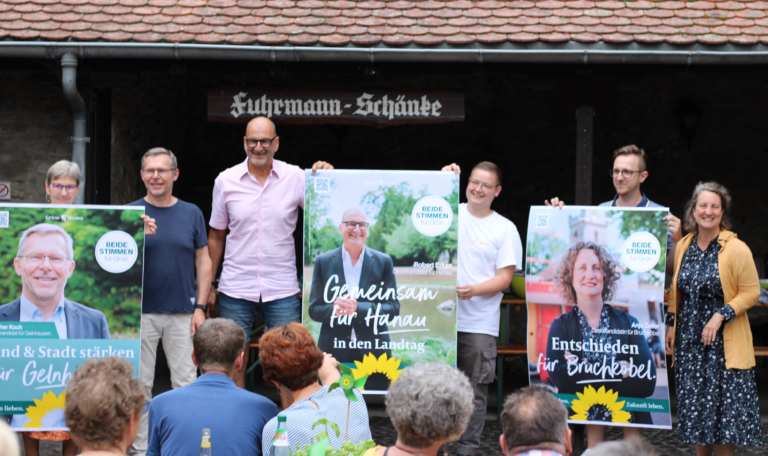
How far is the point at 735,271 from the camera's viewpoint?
3688mm

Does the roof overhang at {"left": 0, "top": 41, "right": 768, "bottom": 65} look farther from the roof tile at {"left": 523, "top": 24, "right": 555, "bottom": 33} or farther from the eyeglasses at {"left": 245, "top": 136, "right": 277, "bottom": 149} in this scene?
the eyeglasses at {"left": 245, "top": 136, "right": 277, "bottom": 149}

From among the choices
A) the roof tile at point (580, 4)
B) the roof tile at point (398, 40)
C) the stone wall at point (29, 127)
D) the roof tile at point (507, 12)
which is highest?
the roof tile at point (580, 4)

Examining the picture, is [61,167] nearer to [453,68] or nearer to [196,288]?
[196,288]

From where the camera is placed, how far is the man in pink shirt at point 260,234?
155 inches

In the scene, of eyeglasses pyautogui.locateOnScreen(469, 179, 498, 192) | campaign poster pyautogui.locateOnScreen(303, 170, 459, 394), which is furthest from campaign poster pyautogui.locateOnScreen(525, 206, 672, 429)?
campaign poster pyautogui.locateOnScreen(303, 170, 459, 394)

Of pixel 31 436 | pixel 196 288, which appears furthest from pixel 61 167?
pixel 31 436

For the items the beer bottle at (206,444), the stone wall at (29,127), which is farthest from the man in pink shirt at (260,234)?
the stone wall at (29,127)

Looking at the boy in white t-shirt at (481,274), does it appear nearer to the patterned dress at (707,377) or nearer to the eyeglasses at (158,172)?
the patterned dress at (707,377)

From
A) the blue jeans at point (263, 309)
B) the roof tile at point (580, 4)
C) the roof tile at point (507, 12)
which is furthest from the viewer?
the roof tile at point (580, 4)

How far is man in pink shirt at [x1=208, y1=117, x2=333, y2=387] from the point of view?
3939 millimetres

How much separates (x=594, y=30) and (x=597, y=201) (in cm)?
348

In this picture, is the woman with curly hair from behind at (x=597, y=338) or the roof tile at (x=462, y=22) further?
the roof tile at (x=462, y=22)

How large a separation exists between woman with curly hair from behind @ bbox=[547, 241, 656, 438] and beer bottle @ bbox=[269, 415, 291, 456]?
6.90 feet

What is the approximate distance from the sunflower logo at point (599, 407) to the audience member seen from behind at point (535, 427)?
6.45 ft
